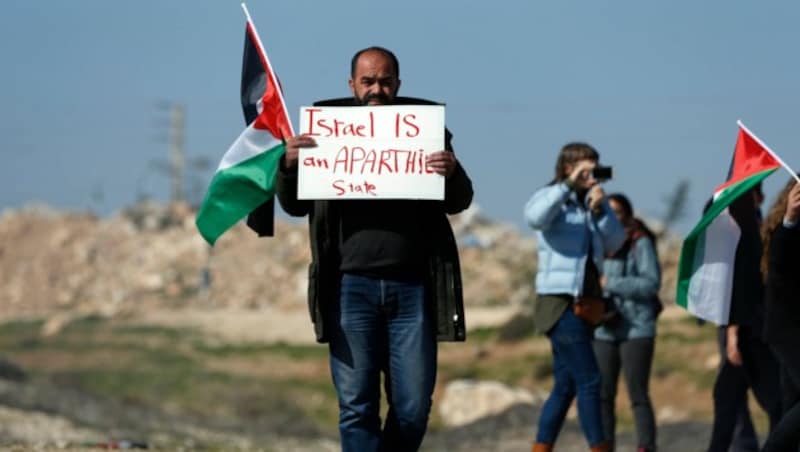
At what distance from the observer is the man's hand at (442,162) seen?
7.54m

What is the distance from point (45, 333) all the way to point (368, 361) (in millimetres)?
52678

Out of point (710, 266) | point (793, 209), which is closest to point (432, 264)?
point (793, 209)

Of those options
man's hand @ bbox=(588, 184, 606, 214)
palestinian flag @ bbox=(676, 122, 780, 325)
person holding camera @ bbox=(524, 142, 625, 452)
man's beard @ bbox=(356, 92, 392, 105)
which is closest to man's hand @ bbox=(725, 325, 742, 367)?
palestinian flag @ bbox=(676, 122, 780, 325)

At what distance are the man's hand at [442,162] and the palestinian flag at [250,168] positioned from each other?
770mm

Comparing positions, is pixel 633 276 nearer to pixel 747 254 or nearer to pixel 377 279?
pixel 747 254

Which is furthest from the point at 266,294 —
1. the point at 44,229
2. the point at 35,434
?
the point at 35,434

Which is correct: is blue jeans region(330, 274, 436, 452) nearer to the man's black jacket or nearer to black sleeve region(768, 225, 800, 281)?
the man's black jacket

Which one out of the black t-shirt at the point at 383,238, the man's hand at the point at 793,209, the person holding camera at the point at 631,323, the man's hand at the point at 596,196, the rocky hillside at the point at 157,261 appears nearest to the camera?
the black t-shirt at the point at 383,238

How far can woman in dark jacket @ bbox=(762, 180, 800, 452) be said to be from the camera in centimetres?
859

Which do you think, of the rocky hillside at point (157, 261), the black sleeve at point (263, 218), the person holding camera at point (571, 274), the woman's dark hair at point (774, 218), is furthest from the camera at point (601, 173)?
the rocky hillside at point (157, 261)

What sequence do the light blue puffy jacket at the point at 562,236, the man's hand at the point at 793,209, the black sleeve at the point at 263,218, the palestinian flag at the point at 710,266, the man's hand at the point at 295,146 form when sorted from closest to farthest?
the man's hand at the point at 295,146 → the black sleeve at the point at 263,218 → the man's hand at the point at 793,209 → the palestinian flag at the point at 710,266 → the light blue puffy jacket at the point at 562,236

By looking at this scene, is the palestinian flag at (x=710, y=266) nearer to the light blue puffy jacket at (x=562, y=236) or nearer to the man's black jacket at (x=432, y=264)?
the light blue puffy jacket at (x=562, y=236)

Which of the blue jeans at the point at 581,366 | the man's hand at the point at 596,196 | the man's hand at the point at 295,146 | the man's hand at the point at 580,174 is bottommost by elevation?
the blue jeans at the point at 581,366

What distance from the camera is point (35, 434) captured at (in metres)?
17.2
